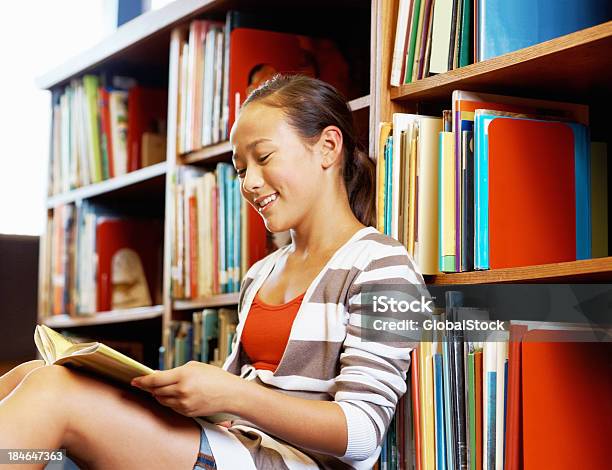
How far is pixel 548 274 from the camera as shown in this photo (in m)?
1.24

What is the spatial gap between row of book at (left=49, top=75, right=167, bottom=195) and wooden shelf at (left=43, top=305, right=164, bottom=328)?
39 centimetres

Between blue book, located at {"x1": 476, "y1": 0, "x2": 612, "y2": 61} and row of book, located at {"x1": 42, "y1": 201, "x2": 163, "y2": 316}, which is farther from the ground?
blue book, located at {"x1": 476, "y1": 0, "x2": 612, "y2": 61}

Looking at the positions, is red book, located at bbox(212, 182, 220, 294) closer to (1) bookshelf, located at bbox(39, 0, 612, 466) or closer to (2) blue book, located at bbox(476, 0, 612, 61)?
(1) bookshelf, located at bbox(39, 0, 612, 466)

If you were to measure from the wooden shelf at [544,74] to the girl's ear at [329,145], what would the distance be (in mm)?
124

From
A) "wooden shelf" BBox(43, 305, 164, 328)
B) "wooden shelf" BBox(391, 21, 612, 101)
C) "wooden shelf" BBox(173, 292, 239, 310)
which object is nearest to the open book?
"wooden shelf" BBox(391, 21, 612, 101)

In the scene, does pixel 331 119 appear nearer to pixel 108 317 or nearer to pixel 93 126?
pixel 108 317

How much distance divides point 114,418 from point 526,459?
1.76 ft

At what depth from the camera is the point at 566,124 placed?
4.72 ft

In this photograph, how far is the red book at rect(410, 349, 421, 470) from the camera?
4.47 ft

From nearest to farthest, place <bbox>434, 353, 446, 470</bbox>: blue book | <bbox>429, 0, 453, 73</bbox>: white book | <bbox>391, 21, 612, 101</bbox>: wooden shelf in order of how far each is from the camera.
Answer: <bbox>391, 21, 612, 101</bbox>: wooden shelf
<bbox>434, 353, 446, 470</bbox>: blue book
<bbox>429, 0, 453, 73</bbox>: white book

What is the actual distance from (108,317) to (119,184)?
0.35 m

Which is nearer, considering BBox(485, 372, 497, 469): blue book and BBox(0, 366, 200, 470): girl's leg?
BBox(0, 366, 200, 470): girl's leg

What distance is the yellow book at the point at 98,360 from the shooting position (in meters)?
1.11

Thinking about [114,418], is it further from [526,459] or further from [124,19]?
[124,19]
